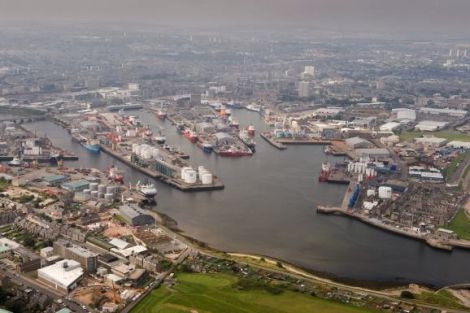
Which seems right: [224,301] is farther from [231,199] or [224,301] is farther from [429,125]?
[429,125]

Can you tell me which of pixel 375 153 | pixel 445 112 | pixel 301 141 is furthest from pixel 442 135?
pixel 301 141

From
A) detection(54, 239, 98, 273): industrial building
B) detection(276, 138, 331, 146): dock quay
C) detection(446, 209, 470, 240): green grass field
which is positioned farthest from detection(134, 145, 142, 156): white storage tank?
detection(446, 209, 470, 240): green grass field

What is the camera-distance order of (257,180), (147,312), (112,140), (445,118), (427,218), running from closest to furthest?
→ (147,312)
(427,218)
(257,180)
(112,140)
(445,118)

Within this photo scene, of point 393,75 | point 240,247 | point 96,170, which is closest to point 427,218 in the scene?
point 240,247

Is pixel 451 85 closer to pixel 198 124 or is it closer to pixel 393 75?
pixel 393 75

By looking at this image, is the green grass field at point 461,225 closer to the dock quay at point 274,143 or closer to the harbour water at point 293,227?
the harbour water at point 293,227

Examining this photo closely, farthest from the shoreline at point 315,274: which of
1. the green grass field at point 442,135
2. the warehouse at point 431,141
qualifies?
the green grass field at point 442,135
